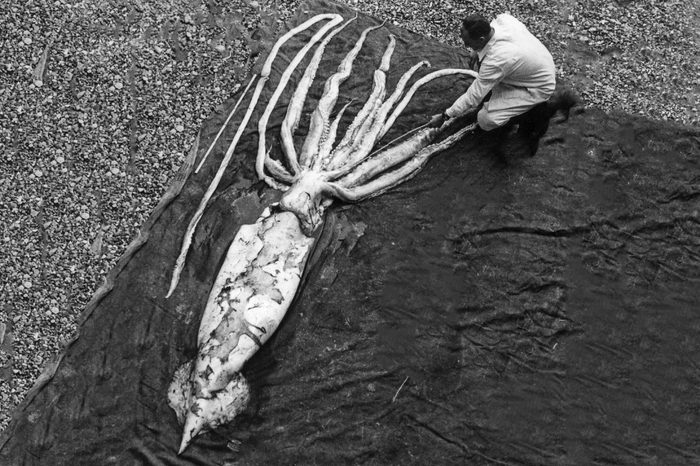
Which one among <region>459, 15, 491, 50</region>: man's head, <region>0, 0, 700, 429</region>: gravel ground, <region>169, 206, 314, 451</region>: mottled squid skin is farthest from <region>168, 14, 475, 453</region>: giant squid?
<region>459, 15, 491, 50</region>: man's head

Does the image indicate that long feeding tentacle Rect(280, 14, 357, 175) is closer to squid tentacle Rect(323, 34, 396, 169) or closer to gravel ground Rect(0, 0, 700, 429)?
squid tentacle Rect(323, 34, 396, 169)

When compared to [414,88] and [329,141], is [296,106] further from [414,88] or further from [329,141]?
[414,88]

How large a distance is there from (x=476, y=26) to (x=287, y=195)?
1.65 meters

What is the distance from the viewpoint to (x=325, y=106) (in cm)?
502

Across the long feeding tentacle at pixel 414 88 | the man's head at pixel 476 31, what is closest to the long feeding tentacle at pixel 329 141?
the long feeding tentacle at pixel 414 88

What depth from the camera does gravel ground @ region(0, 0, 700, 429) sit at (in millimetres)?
4762

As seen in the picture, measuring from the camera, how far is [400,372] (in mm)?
4453

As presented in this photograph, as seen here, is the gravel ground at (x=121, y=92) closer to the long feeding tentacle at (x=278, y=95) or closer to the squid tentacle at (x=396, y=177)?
the long feeding tentacle at (x=278, y=95)

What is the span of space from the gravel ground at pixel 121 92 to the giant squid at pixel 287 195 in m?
0.45

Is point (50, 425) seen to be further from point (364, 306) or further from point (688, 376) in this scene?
point (688, 376)

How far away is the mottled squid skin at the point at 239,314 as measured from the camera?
423cm

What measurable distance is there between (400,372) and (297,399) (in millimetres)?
690

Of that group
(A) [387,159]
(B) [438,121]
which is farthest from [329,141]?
(B) [438,121]

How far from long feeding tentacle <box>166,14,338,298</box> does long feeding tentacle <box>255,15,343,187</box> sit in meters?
0.10
